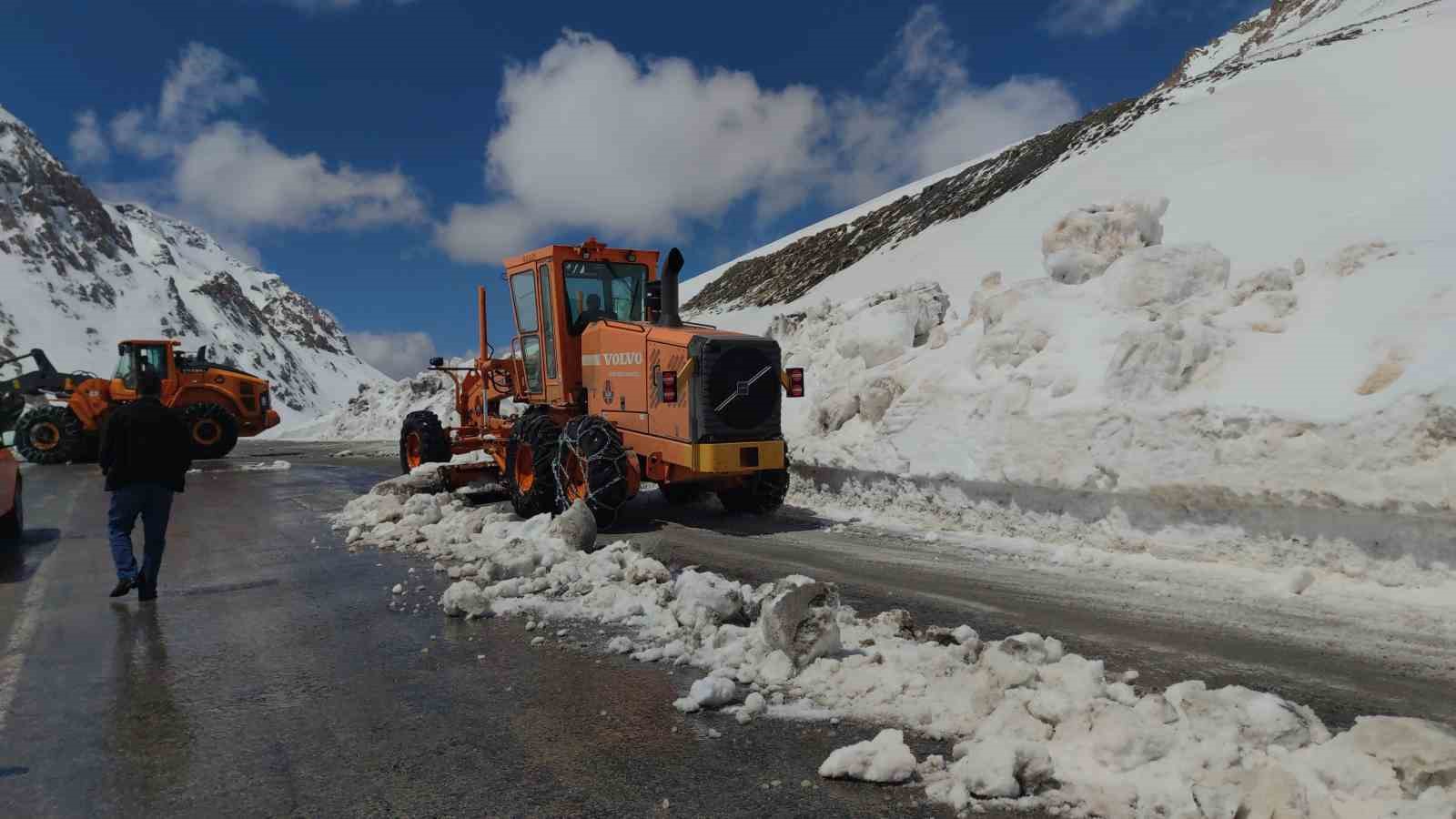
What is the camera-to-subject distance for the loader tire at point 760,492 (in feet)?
32.3

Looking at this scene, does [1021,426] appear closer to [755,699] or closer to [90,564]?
[755,699]

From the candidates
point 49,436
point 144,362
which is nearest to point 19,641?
point 144,362

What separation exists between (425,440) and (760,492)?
5652 mm

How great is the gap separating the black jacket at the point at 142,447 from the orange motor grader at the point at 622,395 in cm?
355

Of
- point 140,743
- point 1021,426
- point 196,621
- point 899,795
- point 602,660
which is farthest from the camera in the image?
point 1021,426

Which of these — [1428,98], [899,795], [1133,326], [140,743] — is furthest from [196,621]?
[1428,98]

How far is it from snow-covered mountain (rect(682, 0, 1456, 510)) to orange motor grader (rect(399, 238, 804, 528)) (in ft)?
6.02

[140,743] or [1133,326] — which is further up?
[1133,326]

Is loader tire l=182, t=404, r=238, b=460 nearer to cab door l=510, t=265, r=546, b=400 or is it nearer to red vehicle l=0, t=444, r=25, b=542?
red vehicle l=0, t=444, r=25, b=542

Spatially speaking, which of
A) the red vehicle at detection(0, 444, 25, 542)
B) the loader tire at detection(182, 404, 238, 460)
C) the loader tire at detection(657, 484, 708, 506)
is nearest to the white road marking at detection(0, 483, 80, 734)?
the red vehicle at detection(0, 444, 25, 542)

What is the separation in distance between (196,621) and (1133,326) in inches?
338

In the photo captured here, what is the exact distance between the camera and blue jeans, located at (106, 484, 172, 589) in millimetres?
6652

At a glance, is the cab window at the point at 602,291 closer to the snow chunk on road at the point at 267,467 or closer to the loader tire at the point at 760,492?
the loader tire at the point at 760,492

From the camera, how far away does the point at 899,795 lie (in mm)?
3361
